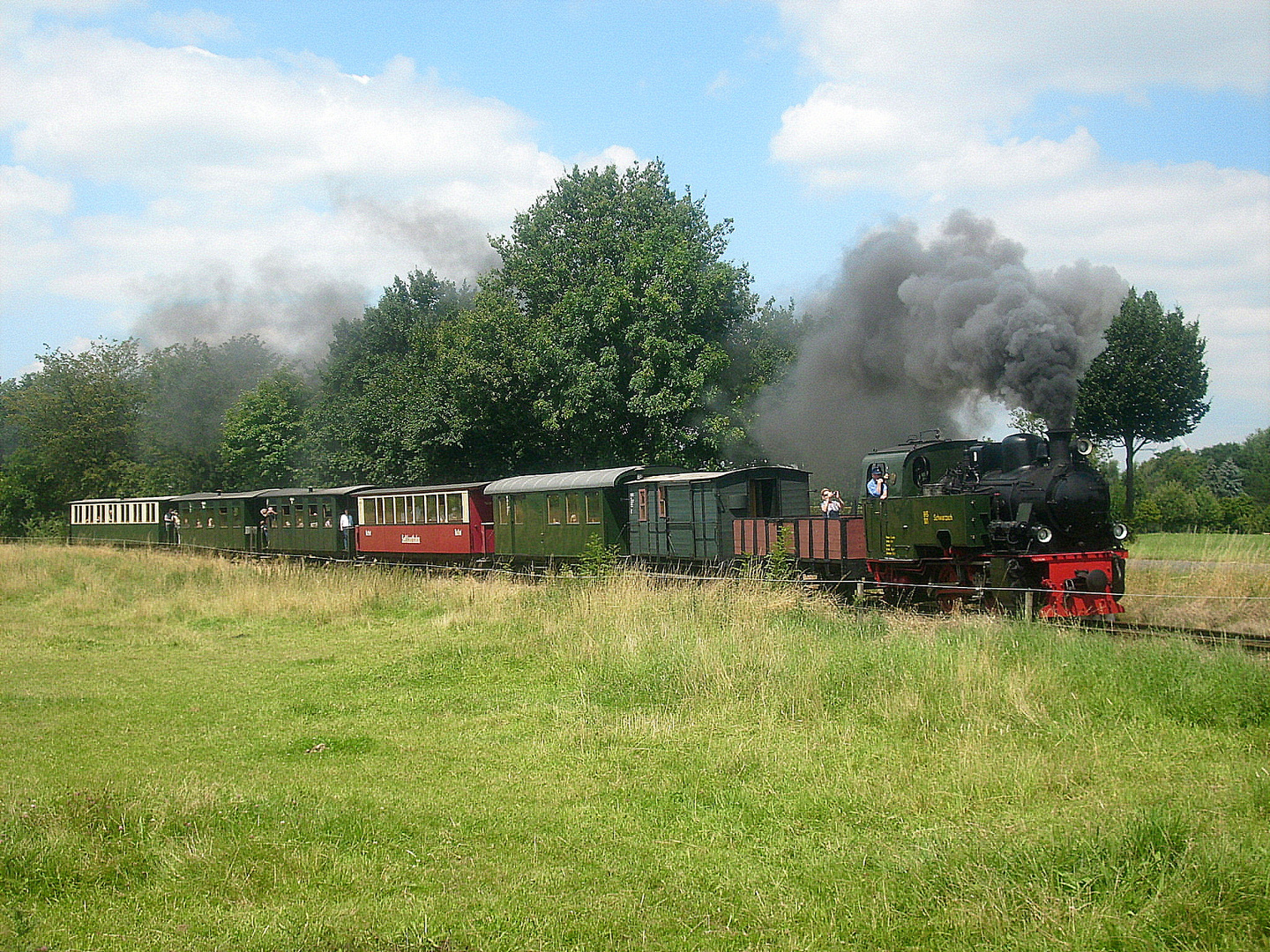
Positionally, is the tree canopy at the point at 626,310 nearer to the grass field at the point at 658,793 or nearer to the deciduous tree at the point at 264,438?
the grass field at the point at 658,793

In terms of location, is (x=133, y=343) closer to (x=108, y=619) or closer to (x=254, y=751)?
(x=108, y=619)

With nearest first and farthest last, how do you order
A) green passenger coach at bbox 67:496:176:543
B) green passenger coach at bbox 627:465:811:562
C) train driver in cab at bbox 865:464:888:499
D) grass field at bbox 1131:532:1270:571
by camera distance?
1. train driver in cab at bbox 865:464:888:499
2. grass field at bbox 1131:532:1270:571
3. green passenger coach at bbox 627:465:811:562
4. green passenger coach at bbox 67:496:176:543

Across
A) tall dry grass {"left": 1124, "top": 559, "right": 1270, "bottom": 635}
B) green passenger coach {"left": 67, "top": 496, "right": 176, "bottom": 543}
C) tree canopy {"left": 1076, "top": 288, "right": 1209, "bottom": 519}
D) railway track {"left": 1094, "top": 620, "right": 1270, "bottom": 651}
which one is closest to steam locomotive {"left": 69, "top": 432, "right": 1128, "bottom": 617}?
railway track {"left": 1094, "top": 620, "right": 1270, "bottom": 651}

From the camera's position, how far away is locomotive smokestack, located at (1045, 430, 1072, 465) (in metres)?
14.5

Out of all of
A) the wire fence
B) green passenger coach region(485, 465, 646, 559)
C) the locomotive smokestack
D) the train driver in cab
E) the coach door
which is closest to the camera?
the wire fence

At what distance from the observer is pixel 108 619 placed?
671 inches

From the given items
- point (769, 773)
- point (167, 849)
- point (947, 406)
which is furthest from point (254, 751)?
point (947, 406)

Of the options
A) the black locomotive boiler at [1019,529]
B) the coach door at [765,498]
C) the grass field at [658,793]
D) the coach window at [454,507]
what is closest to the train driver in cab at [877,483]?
the black locomotive boiler at [1019,529]

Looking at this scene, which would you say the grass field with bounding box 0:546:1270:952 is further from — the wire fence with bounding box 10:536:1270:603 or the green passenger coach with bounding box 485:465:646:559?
the green passenger coach with bounding box 485:465:646:559

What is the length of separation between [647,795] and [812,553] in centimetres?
1255

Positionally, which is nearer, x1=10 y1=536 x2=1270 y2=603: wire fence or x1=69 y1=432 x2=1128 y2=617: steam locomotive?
x1=10 y1=536 x2=1270 y2=603: wire fence

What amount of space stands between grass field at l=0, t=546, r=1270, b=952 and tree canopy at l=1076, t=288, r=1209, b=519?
62.1 feet

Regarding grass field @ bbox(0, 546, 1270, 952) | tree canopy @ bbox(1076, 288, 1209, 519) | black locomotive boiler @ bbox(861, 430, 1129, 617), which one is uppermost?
tree canopy @ bbox(1076, 288, 1209, 519)

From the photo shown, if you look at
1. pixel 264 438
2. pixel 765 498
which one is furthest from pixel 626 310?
pixel 264 438
